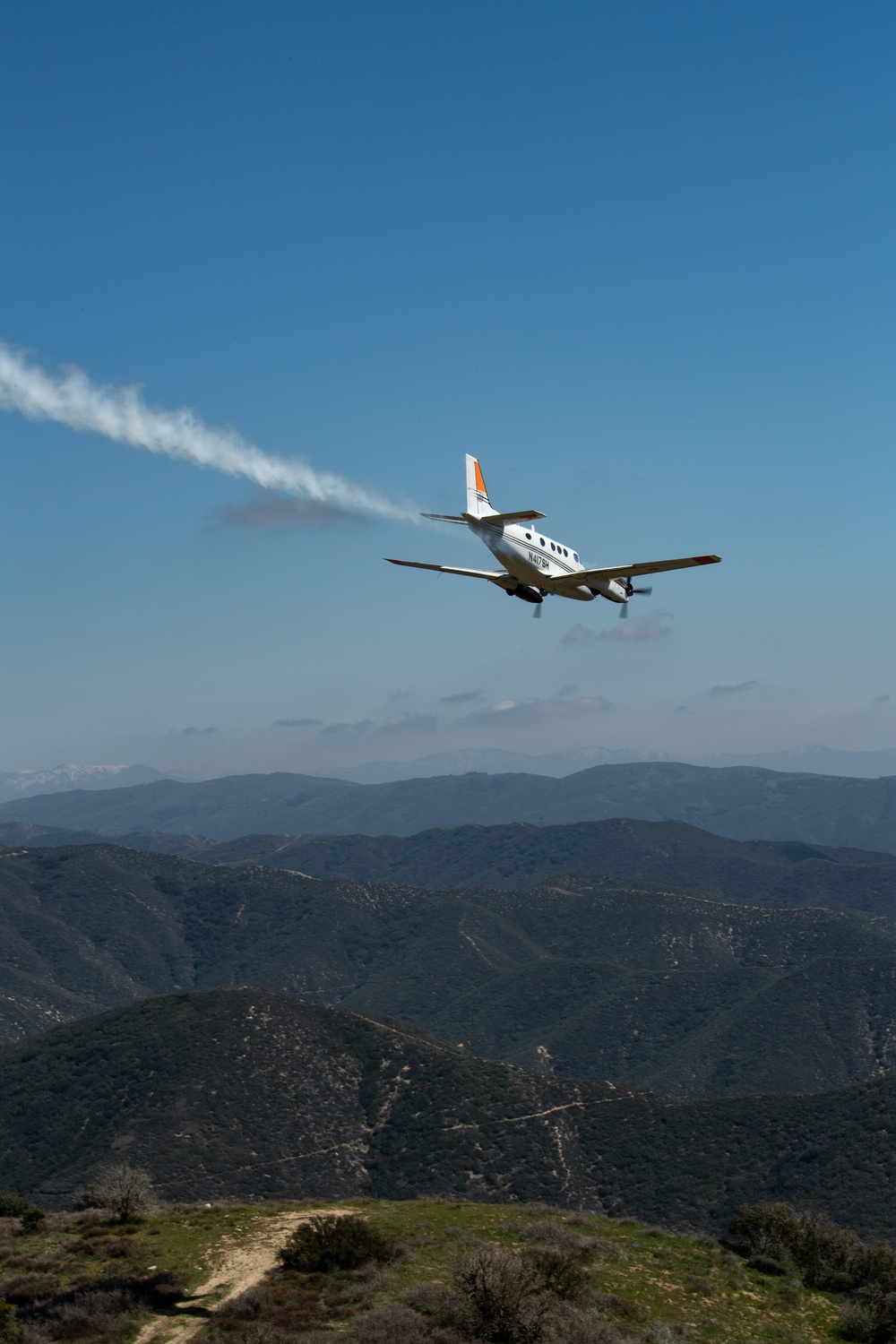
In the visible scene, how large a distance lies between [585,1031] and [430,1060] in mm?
76733

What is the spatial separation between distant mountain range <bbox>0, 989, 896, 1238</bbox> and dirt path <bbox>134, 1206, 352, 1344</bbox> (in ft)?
171

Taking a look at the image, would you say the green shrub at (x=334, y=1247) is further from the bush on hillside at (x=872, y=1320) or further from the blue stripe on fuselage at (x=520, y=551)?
the blue stripe on fuselage at (x=520, y=551)

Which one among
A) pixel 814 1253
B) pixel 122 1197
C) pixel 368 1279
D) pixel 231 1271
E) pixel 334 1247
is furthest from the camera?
pixel 814 1253

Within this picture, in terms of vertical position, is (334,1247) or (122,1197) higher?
(334,1247)

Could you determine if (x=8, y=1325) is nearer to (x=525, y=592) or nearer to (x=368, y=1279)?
(x=368, y=1279)


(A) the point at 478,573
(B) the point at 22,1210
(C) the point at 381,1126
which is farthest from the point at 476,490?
(C) the point at 381,1126

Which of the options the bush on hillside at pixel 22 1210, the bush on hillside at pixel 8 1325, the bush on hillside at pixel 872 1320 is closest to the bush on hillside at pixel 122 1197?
the bush on hillside at pixel 22 1210

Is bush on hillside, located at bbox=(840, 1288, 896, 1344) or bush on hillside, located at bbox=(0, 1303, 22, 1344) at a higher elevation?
bush on hillside, located at bbox=(0, 1303, 22, 1344)

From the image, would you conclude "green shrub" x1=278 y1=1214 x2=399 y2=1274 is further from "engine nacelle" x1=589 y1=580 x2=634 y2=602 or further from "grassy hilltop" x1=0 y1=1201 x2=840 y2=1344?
"engine nacelle" x1=589 y1=580 x2=634 y2=602

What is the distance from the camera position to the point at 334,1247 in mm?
37031

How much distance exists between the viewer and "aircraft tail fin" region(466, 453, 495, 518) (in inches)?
1918

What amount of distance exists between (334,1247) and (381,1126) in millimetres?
80403

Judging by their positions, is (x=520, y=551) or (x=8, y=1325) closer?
(x=8, y=1325)

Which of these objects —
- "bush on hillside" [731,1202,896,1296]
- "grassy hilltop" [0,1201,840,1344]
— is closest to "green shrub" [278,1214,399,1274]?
"grassy hilltop" [0,1201,840,1344]
